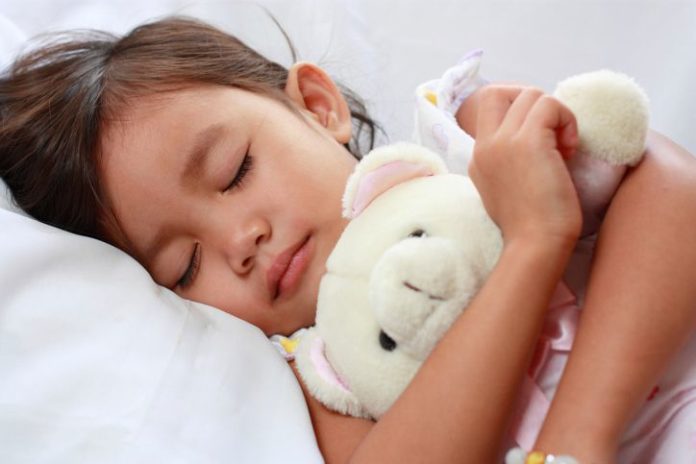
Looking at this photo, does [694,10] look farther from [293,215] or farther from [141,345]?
[141,345]

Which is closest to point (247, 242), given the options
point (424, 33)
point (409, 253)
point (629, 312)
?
point (409, 253)

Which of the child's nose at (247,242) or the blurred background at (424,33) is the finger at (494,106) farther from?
the blurred background at (424,33)

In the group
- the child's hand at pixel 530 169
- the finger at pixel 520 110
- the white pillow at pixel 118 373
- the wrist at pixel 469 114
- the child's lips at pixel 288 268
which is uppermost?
the finger at pixel 520 110

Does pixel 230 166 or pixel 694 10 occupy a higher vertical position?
pixel 694 10

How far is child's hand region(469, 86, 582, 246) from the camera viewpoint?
656 mm

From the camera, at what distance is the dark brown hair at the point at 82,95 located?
38.3 inches

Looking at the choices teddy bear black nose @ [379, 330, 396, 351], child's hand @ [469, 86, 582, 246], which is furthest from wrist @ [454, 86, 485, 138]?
teddy bear black nose @ [379, 330, 396, 351]

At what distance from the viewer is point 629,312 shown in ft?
2.20

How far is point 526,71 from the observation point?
54.6 inches

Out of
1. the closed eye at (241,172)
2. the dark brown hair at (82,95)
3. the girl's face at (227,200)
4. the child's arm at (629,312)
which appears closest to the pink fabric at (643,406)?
the child's arm at (629,312)

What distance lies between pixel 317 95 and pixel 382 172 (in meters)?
0.37

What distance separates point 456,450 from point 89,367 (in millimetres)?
362

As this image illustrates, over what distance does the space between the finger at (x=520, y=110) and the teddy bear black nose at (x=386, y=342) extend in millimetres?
226

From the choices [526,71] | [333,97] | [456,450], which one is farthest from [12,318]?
[526,71]
